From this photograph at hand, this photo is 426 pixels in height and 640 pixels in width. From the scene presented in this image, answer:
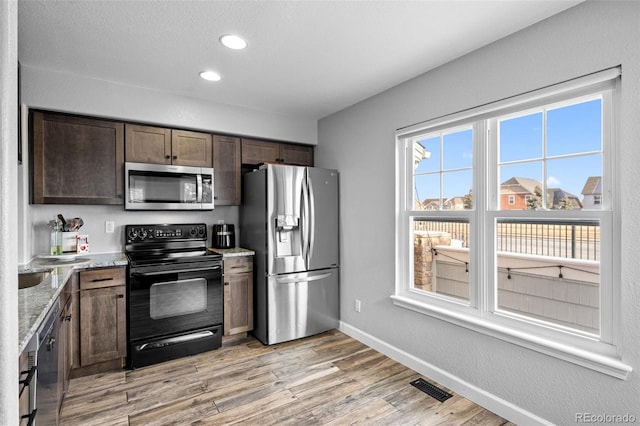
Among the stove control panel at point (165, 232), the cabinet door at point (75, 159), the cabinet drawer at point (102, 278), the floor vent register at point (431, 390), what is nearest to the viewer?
the floor vent register at point (431, 390)

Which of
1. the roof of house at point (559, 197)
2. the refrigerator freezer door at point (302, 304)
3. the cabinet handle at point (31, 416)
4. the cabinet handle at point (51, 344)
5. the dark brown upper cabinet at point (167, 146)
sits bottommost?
the refrigerator freezer door at point (302, 304)

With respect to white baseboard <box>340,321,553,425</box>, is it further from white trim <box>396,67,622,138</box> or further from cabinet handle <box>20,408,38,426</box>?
cabinet handle <box>20,408,38,426</box>

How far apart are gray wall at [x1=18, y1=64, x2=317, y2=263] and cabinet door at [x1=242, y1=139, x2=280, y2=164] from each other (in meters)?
0.11

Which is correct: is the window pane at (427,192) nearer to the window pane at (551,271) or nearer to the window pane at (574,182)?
the window pane at (551,271)

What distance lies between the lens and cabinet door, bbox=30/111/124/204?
2.71 m

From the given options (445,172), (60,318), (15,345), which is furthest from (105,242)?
(445,172)

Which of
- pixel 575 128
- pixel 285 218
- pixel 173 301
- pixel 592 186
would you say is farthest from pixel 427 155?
pixel 173 301

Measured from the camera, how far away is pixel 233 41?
222 cm

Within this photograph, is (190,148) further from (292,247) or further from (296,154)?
(292,247)

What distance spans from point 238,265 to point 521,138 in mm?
Result: 2662

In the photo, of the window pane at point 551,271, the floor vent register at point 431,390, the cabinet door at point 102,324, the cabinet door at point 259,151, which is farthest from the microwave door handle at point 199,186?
the window pane at point 551,271

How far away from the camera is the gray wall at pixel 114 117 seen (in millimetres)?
2625

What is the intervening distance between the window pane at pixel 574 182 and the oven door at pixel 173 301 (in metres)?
2.73

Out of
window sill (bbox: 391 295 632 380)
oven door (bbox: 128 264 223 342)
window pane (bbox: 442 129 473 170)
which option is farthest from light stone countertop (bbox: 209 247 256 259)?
window pane (bbox: 442 129 473 170)
